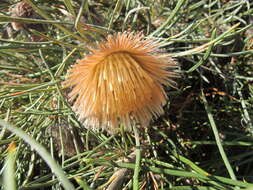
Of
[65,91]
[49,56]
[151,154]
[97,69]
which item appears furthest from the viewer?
[49,56]

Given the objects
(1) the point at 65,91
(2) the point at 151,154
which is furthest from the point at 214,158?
(1) the point at 65,91

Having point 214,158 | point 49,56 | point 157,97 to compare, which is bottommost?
point 214,158

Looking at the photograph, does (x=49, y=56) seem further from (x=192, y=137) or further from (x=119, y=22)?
(x=192, y=137)

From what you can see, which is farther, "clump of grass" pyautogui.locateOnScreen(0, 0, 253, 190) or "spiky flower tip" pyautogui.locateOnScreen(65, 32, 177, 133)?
"clump of grass" pyautogui.locateOnScreen(0, 0, 253, 190)

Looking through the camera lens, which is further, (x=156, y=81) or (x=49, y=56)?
(x=49, y=56)

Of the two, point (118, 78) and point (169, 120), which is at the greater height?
point (118, 78)

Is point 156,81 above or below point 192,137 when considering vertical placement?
above

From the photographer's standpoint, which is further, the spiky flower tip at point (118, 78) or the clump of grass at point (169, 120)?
the clump of grass at point (169, 120)

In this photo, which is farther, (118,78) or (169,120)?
(169,120)
